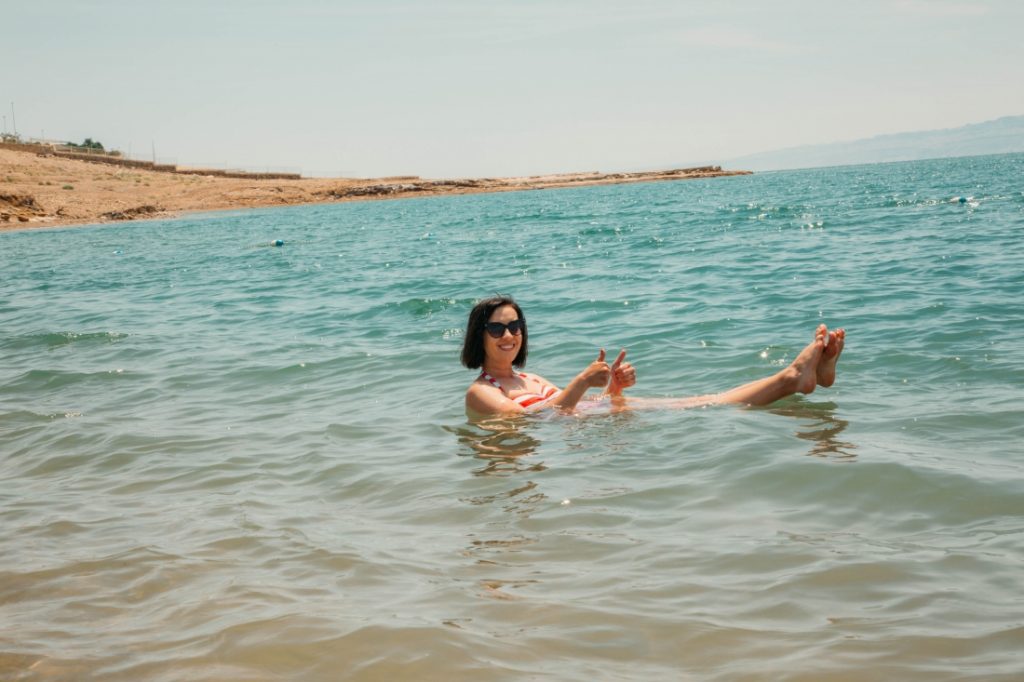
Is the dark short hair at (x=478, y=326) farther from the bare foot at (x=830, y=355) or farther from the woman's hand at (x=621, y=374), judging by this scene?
the bare foot at (x=830, y=355)

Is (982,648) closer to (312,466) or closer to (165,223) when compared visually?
(312,466)

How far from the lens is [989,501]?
4.69 meters

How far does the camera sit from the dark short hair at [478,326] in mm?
7191

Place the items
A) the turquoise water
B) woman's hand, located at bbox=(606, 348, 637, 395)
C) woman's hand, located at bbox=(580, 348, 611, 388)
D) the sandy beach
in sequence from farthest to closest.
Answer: the sandy beach, woman's hand, located at bbox=(606, 348, 637, 395), woman's hand, located at bbox=(580, 348, 611, 388), the turquoise water

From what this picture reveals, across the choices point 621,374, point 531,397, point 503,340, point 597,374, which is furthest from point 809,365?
point 503,340

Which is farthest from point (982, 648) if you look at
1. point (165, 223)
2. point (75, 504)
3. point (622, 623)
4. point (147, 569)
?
point (165, 223)

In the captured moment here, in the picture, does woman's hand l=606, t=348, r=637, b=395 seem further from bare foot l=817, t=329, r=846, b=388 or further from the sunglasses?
bare foot l=817, t=329, r=846, b=388

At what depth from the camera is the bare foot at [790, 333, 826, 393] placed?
6449 mm

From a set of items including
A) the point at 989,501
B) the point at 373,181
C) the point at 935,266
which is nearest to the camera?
the point at 989,501

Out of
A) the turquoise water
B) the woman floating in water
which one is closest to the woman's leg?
the woman floating in water

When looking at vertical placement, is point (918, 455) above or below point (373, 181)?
below

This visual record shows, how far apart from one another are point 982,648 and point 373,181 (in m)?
89.5

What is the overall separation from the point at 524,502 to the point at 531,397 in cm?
214

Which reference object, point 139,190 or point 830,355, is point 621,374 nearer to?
point 830,355
